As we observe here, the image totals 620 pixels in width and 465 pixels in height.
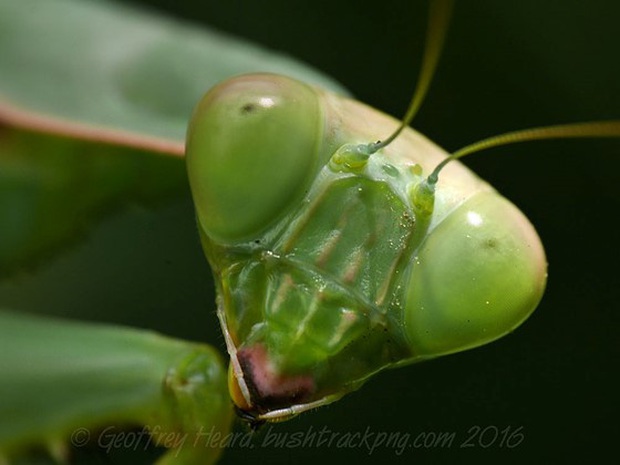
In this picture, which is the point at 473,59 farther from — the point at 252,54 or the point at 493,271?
the point at 493,271

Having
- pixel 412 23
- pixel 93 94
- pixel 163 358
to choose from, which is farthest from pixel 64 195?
pixel 412 23

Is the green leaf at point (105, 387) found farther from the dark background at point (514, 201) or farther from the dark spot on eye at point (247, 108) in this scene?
the dark spot on eye at point (247, 108)

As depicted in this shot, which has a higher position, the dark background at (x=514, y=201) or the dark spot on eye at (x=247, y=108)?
the dark spot on eye at (x=247, y=108)

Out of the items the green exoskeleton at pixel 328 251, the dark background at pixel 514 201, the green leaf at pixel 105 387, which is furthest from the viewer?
the dark background at pixel 514 201

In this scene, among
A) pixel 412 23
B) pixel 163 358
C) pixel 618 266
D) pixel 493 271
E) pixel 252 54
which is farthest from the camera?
pixel 412 23

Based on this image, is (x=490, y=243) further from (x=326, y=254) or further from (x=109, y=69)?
(x=109, y=69)

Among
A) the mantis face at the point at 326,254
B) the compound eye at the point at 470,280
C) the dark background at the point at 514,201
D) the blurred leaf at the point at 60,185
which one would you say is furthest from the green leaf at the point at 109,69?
the compound eye at the point at 470,280
